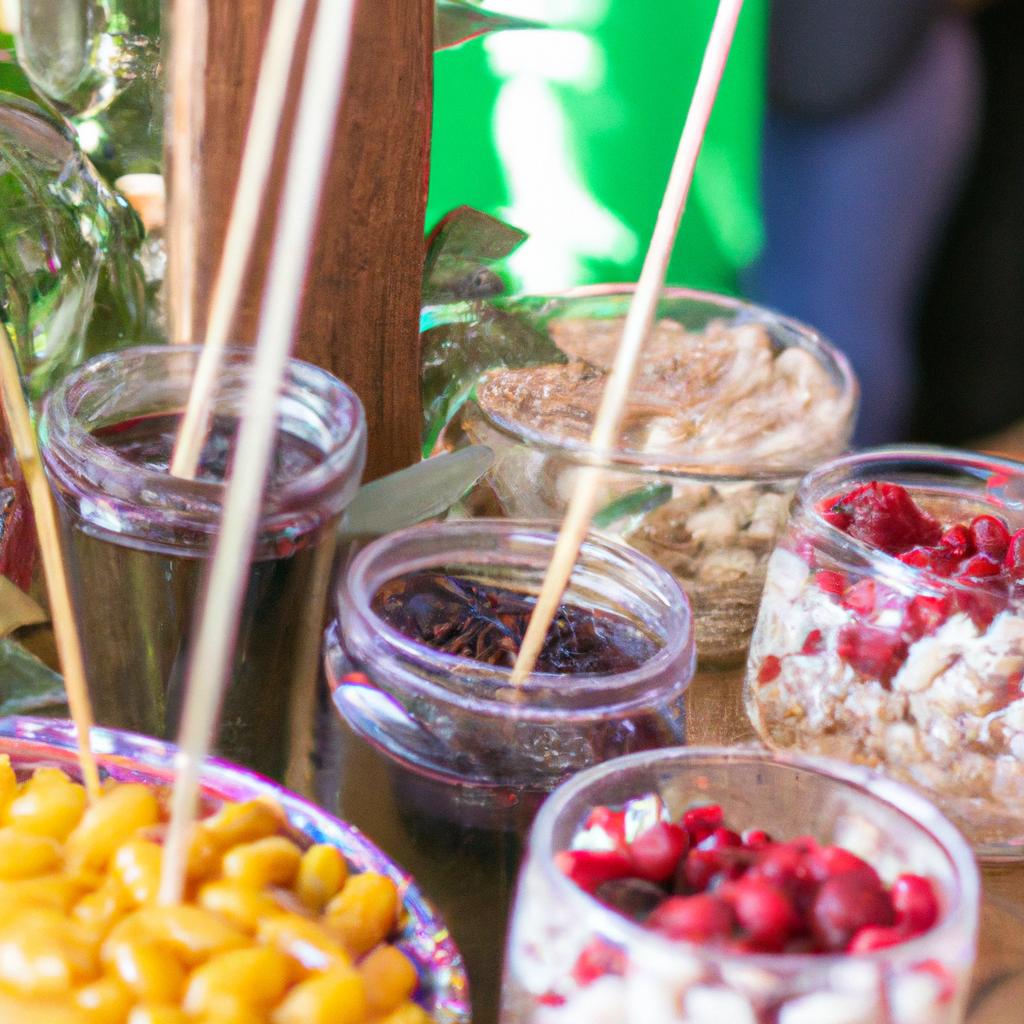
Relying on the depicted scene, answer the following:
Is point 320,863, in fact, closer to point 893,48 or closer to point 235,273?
point 235,273

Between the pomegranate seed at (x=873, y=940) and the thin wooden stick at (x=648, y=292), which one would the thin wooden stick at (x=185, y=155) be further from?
the pomegranate seed at (x=873, y=940)

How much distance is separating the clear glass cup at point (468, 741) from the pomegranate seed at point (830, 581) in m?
0.06

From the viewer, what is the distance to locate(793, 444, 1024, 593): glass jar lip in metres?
0.49

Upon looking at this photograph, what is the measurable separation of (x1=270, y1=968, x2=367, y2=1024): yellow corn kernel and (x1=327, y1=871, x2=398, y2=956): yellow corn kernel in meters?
0.03

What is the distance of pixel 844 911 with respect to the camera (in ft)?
1.07

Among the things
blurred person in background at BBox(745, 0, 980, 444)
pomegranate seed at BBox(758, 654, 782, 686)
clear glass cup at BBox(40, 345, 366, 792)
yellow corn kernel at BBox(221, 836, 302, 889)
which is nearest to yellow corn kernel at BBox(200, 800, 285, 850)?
yellow corn kernel at BBox(221, 836, 302, 889)

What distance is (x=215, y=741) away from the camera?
51cm

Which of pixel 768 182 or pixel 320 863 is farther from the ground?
pixel 768 182

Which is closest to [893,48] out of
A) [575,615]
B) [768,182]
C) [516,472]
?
[768,182]

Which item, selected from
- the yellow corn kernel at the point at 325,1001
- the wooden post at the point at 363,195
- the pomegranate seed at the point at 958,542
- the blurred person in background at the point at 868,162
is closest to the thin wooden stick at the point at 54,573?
the yellow corn kernel at the point at 325,1001

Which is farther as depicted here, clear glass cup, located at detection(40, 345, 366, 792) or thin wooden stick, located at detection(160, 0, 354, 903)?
clear glass cup, located at detection(40, 345, 366, 792)

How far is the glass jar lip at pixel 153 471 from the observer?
47cm

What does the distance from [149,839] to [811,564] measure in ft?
0.89

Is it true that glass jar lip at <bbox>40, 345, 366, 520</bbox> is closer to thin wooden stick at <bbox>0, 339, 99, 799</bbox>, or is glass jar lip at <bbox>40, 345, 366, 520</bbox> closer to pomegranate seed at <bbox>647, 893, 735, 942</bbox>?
thin wooden stick at <bbox>0, 339, 99, 799</bbox>
